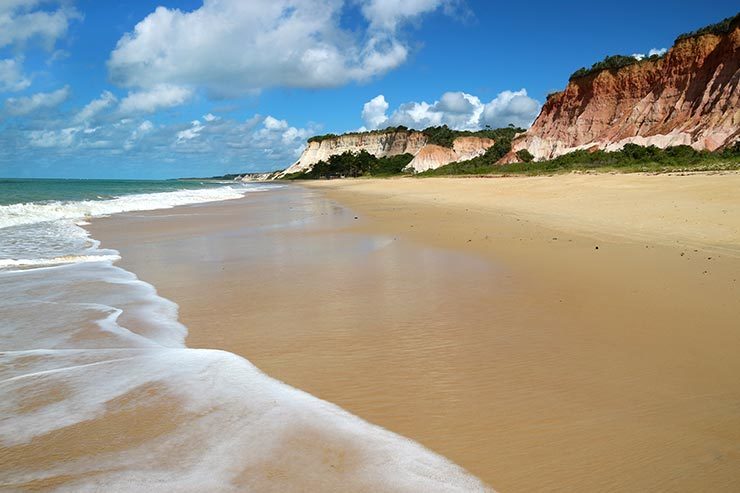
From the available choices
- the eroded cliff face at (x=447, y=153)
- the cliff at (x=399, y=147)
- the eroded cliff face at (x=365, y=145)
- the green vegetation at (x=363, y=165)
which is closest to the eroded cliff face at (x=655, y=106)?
the eroded cliff face at (x=447, y=153)

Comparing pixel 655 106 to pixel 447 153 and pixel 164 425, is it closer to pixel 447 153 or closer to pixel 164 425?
pixel 447 153

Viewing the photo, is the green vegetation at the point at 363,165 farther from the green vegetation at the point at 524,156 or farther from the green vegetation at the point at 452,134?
the green vegetation at the point at 524,156

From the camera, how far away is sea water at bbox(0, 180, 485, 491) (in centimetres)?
272

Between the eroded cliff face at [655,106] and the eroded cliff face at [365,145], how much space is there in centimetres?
6035

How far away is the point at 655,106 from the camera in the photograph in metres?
45.0

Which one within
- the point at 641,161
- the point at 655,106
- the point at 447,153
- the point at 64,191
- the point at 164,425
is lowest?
the point at 164,425

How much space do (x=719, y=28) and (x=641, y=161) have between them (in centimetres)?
1675

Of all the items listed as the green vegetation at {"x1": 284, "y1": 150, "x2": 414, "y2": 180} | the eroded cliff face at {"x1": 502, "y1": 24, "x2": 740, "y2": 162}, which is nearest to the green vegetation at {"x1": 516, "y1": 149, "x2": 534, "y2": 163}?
the eroded cliff face at {"x1": 502, "y1": 24, "x2": 740, "y2": 162}

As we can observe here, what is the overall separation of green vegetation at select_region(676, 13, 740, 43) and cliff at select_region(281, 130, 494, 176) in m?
45.1

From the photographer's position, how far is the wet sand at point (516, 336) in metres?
2.94

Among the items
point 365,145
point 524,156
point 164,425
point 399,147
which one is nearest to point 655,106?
point 524,156

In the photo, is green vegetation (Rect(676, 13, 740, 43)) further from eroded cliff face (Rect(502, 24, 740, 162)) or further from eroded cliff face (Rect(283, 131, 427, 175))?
eroded cliff face (Rect(283, 131, 427, 175))

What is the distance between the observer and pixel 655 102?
148 ft

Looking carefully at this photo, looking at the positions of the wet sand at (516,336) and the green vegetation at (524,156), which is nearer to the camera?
the wet sand at (516,336)
